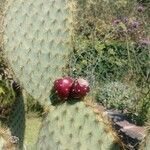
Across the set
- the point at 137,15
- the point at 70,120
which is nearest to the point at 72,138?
the point at 70,120

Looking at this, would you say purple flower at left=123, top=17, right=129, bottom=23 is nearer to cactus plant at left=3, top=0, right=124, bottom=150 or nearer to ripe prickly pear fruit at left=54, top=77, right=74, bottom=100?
cactus plant at left=3, top=0, right=124, bottom=150

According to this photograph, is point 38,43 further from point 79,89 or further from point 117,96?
point 117,96

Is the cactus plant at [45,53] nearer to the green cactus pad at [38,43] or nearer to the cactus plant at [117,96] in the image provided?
the green cactus pad at [38,43]

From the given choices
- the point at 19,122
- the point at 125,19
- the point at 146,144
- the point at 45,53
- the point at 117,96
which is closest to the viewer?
the point at 146,144

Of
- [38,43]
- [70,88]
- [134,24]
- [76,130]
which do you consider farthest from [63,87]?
[134,24]

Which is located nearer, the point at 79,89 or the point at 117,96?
the point at 79,89
